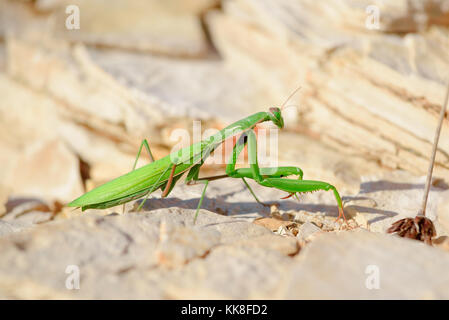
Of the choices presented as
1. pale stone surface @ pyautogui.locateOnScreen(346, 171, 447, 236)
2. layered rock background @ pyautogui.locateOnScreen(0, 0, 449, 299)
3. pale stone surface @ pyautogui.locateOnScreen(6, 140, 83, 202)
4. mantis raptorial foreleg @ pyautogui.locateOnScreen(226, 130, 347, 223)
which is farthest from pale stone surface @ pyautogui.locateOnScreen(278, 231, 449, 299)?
pale stone surface @ pyautogui.locateOnScreen(6, 140, 83, 202)

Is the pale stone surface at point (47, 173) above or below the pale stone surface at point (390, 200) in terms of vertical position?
above

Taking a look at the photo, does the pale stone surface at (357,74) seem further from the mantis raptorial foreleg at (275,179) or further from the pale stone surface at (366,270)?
the pale stone surface at (366,270)

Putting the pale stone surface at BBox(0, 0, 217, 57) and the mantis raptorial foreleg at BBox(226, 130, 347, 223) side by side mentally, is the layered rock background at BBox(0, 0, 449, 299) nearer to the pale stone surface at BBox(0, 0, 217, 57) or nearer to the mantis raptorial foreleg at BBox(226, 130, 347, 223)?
the pale stone surface at BBox(0, 0, 217, 57)

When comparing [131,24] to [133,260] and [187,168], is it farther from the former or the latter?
[133,260]

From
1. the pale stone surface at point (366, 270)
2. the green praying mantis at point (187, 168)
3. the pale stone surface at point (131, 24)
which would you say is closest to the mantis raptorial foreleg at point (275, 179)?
the green praying mantis at point (187, 168)

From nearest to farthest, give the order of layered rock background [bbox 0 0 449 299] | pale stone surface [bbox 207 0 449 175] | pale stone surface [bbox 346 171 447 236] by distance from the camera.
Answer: layered rock background [bbox 0 0 449 299] → pale stone surface [bbox 346 171 447 236] → pale stone surface [bbox 207 0 449 175]

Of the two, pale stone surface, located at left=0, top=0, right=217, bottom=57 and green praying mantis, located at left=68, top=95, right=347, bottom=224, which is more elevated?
pale stone surface, located at left=0, top=0, right=217, bottom=57

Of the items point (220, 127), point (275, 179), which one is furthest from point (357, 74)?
point (275, 179)
